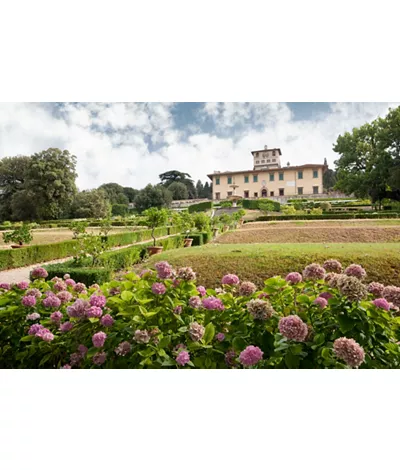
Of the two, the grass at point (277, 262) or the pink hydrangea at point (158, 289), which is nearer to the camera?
the pink hydrangea at point (158, 289)

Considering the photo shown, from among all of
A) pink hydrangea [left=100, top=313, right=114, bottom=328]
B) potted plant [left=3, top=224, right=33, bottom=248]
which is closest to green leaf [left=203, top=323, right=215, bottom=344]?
pink hydrangea [left=100, top=313, right=114, bottom=328]

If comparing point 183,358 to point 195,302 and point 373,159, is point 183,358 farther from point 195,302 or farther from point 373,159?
point 373,159

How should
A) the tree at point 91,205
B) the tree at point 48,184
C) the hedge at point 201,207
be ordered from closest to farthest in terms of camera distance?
the tree at point 48,184 → the tree at point 91,205 → the hedge at point 201,207

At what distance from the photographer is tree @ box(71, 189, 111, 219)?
6.05m

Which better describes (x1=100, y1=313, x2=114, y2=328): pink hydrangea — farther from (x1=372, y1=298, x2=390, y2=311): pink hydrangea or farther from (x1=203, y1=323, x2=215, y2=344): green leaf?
(x1=372, y1=298, x2=390, y2=311): pink hydrangea

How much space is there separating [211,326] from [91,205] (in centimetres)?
617

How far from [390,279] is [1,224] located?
20.3 feet

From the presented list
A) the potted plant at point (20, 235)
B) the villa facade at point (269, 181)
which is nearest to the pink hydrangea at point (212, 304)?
the potted plant at point (20, 235)

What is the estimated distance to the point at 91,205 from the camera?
6.71m

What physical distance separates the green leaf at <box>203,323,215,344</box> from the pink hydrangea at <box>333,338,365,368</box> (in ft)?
1.30

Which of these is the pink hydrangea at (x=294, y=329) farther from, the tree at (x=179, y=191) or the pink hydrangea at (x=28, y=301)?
the tree at (x=179, y=191)

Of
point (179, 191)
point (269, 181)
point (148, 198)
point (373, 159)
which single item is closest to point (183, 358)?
point (373, 159)

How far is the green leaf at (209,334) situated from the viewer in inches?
42.9
